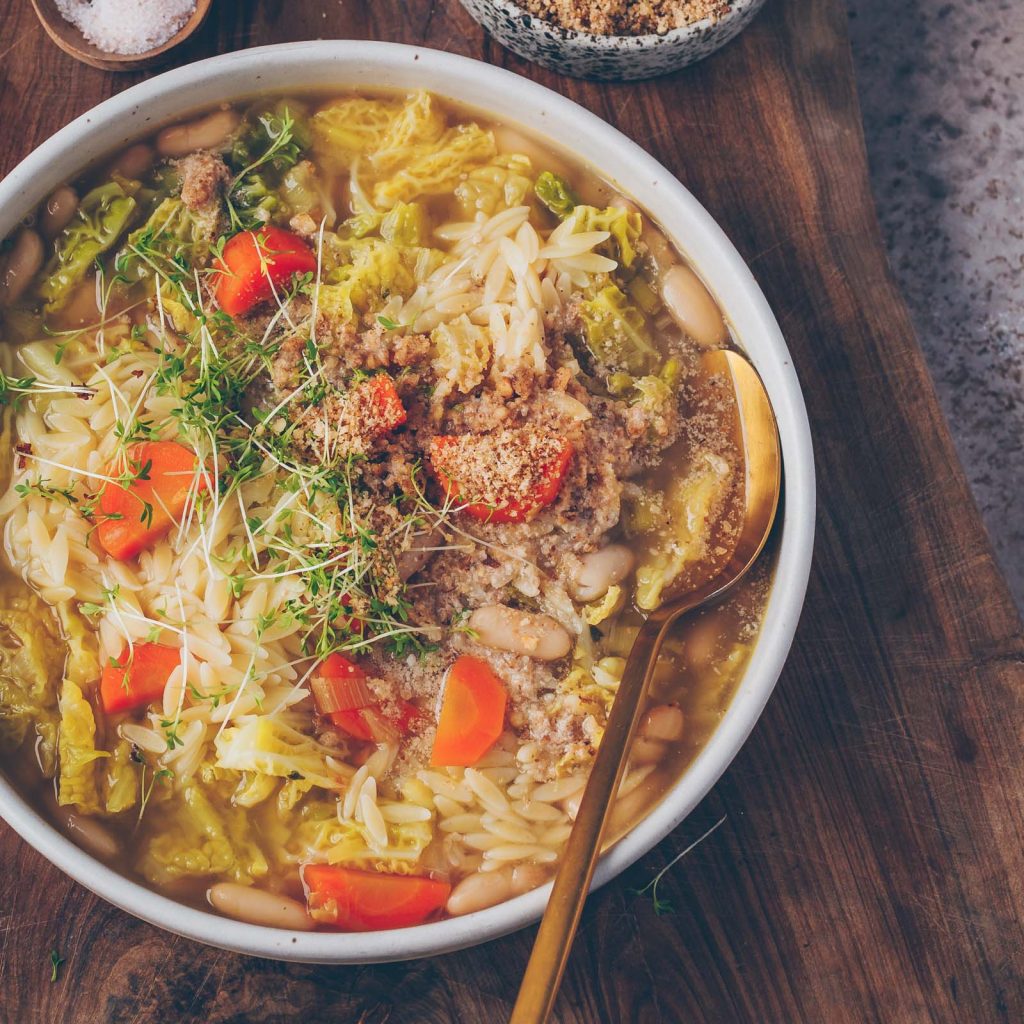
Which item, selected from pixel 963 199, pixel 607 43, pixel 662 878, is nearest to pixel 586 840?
pixel 662 878

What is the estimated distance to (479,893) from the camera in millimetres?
2971

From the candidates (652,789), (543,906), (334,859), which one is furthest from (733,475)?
(334,859)

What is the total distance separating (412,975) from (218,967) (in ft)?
1.99

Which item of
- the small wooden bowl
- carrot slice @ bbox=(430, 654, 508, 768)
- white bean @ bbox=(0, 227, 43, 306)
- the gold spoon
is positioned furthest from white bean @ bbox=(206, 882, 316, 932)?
the small wooden bowl

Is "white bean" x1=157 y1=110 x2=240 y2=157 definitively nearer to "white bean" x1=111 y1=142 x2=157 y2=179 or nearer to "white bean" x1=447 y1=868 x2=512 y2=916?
"white bean" x1=111 y1=142 x2=157 y2=179

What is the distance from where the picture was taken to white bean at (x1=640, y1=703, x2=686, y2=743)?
3.14m

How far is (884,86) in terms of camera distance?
4660mm

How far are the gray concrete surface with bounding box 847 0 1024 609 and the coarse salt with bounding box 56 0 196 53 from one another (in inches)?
118

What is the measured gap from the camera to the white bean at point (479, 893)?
9.74 feet

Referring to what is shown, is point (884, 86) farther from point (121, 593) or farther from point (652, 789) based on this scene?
point (121, 593)

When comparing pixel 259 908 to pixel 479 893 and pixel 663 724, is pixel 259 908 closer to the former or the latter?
pixel 479 893

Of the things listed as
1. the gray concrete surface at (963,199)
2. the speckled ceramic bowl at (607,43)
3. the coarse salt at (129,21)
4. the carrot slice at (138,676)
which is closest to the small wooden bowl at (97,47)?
the coarse salt at (129,21)

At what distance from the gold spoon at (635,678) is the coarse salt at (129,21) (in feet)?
6.82

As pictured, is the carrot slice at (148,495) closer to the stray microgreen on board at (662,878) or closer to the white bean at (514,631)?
the white bean at (514,631)
